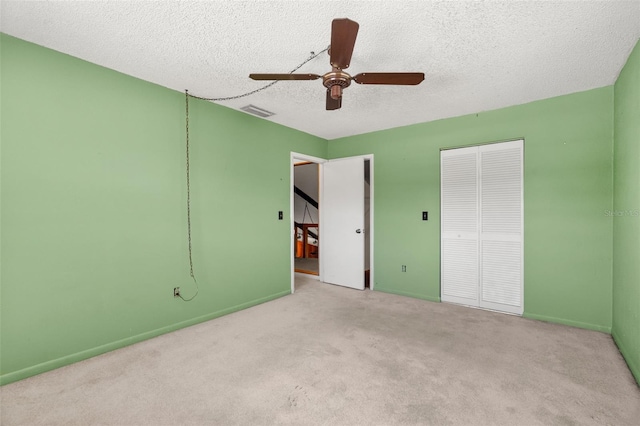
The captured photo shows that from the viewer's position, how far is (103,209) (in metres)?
2.50

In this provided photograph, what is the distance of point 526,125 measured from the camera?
334 cm

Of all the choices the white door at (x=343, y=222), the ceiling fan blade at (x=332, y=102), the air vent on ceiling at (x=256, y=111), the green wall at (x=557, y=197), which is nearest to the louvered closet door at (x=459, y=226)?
the green wall at (x=557, y=197)

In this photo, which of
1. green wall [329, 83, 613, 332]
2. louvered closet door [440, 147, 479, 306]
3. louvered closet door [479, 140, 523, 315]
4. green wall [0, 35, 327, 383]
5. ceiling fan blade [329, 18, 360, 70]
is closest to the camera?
ceiling fan blade [329, 18, 360, 70]

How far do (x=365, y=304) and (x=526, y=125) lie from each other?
Answer: 2837 mm

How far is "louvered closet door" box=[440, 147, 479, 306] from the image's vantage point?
12.2 ft

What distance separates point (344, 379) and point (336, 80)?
209 centimetres

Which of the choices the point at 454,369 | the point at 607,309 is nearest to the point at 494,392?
the point at 454,369

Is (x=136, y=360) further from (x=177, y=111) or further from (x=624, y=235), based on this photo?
(x=624, y=235)

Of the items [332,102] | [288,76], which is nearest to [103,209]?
[288,76]

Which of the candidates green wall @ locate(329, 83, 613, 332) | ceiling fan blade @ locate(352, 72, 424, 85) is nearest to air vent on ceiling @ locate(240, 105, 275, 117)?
ceiling fan blade @ locate(352, 72, 424, 85)

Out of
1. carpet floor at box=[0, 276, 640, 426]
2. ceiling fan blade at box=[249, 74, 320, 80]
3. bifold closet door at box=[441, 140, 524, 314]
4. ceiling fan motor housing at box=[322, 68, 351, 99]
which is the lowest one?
carpet floor at box=[0, 276, 640, 426]

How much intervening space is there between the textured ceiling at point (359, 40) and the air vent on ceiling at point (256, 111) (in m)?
0.43

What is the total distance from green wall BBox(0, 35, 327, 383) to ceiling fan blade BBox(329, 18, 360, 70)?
197cm

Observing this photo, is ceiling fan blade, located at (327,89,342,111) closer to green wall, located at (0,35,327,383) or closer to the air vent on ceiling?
the air vent on ceiling
